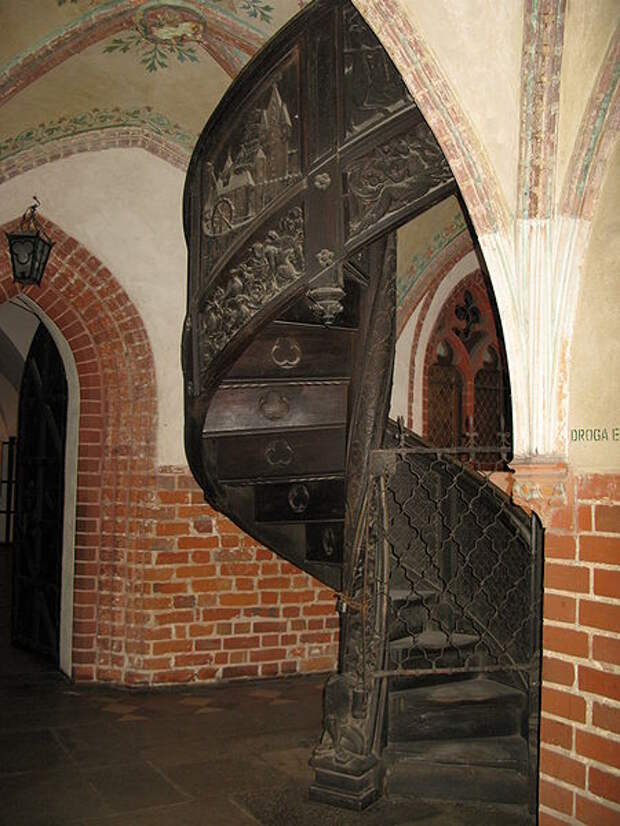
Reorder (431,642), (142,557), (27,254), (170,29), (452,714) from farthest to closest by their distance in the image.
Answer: (142,557) → (27,254) → (170,29) → (431,642) → (452,714)

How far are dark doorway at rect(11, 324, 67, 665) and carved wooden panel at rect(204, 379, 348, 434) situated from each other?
2150 millimetres

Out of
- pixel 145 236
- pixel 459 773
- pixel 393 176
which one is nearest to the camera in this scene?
pixel 393 176

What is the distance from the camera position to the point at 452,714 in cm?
355

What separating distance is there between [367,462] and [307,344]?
672 millimetres

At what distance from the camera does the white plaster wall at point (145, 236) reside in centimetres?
512

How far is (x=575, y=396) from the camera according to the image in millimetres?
2207

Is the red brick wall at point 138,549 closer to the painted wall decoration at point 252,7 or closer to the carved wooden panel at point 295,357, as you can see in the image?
the carved wooden panel at point 295,357

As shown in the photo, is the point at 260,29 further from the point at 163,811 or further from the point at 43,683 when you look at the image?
→ the point at 43,683

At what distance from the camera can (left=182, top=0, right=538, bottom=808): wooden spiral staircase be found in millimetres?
2816

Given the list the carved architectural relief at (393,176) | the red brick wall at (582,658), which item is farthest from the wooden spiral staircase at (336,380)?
the red brick wall at (582,658)

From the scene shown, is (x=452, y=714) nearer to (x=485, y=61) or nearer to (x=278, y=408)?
(x=278, y=408)

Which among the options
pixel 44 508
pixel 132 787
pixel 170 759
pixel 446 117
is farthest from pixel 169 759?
pixel 446 117

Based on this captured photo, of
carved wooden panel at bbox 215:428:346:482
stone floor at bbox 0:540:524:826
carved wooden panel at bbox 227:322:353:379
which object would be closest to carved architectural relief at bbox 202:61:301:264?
carved wooden panel at bbox 227:322:353:379

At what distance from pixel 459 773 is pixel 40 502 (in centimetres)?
367
